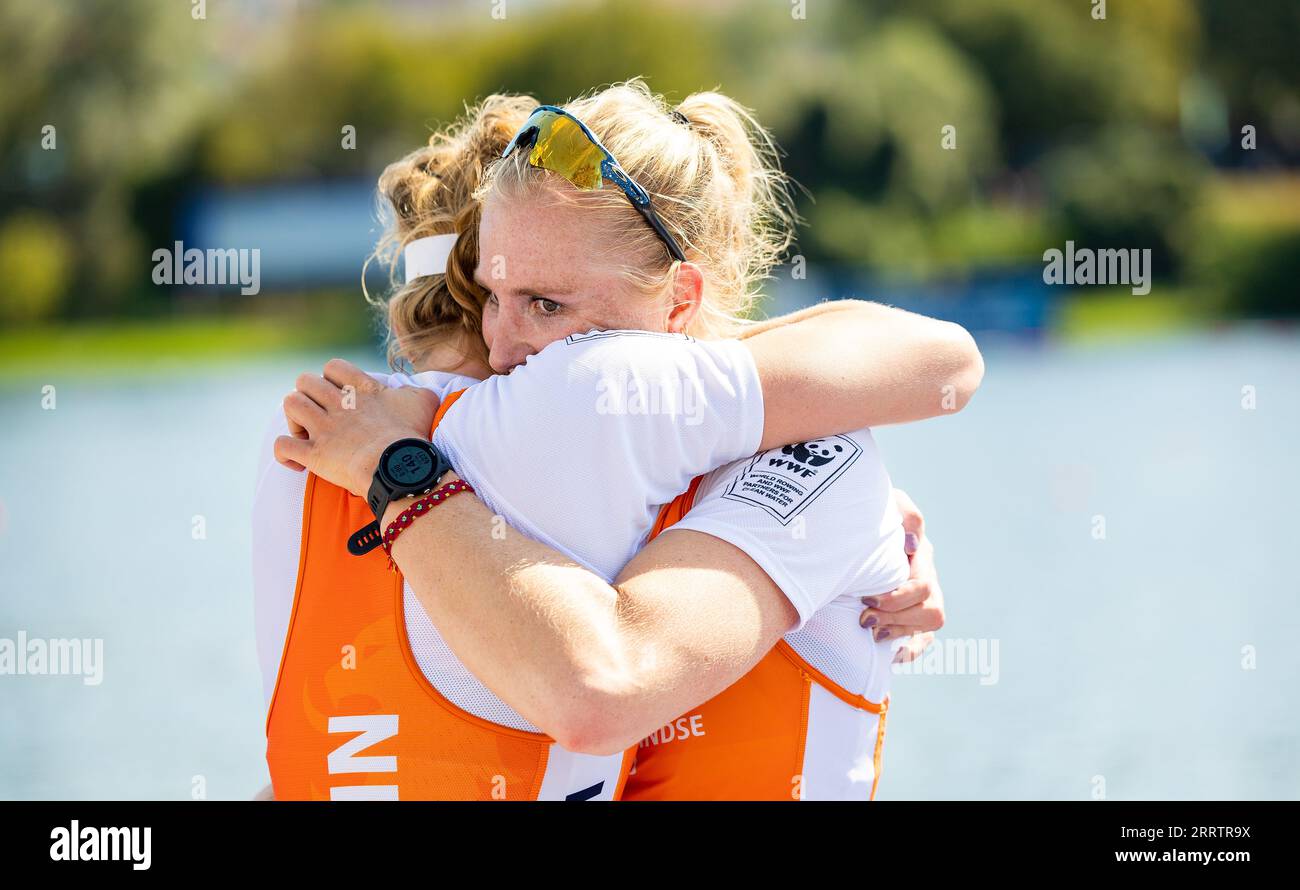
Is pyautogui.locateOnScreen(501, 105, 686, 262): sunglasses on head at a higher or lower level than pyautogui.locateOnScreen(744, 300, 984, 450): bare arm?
higher

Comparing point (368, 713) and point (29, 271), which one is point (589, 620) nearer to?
point (368, 713)

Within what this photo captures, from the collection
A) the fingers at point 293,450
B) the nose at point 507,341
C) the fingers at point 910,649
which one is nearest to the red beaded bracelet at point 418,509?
the fingers at point 293,450

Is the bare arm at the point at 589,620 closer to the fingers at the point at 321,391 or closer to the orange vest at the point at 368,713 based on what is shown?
the orange vest at the point at 368,713

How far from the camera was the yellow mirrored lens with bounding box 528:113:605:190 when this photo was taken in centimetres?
160

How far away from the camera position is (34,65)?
86.7 feet

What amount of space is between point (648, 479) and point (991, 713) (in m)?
5.56

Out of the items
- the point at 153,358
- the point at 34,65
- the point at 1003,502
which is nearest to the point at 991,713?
the point at 1003,502

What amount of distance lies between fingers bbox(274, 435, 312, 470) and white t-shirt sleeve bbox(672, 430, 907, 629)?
44 centimetres

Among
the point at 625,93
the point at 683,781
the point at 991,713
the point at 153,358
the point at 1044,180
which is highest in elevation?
the point at 1044,180

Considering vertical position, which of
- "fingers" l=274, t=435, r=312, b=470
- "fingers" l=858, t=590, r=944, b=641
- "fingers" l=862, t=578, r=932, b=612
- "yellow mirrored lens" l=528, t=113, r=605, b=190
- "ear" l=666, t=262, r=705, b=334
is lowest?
"fingers" l=858, t=590, r=944, b=641

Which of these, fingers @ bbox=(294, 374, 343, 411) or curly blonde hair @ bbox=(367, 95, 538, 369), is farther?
curly blonde hair @ bbox=(367, 95, 538, 369)

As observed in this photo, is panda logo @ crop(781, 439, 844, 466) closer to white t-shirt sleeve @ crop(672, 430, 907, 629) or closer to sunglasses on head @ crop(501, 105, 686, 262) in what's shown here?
white t-shirt sleeve @ crop(672, 430, 907, 629)

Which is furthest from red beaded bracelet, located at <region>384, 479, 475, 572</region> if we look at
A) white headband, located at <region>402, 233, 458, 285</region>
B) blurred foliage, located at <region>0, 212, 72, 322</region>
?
blurred foliage, located at <region>0, 212, 72, 322</region>
